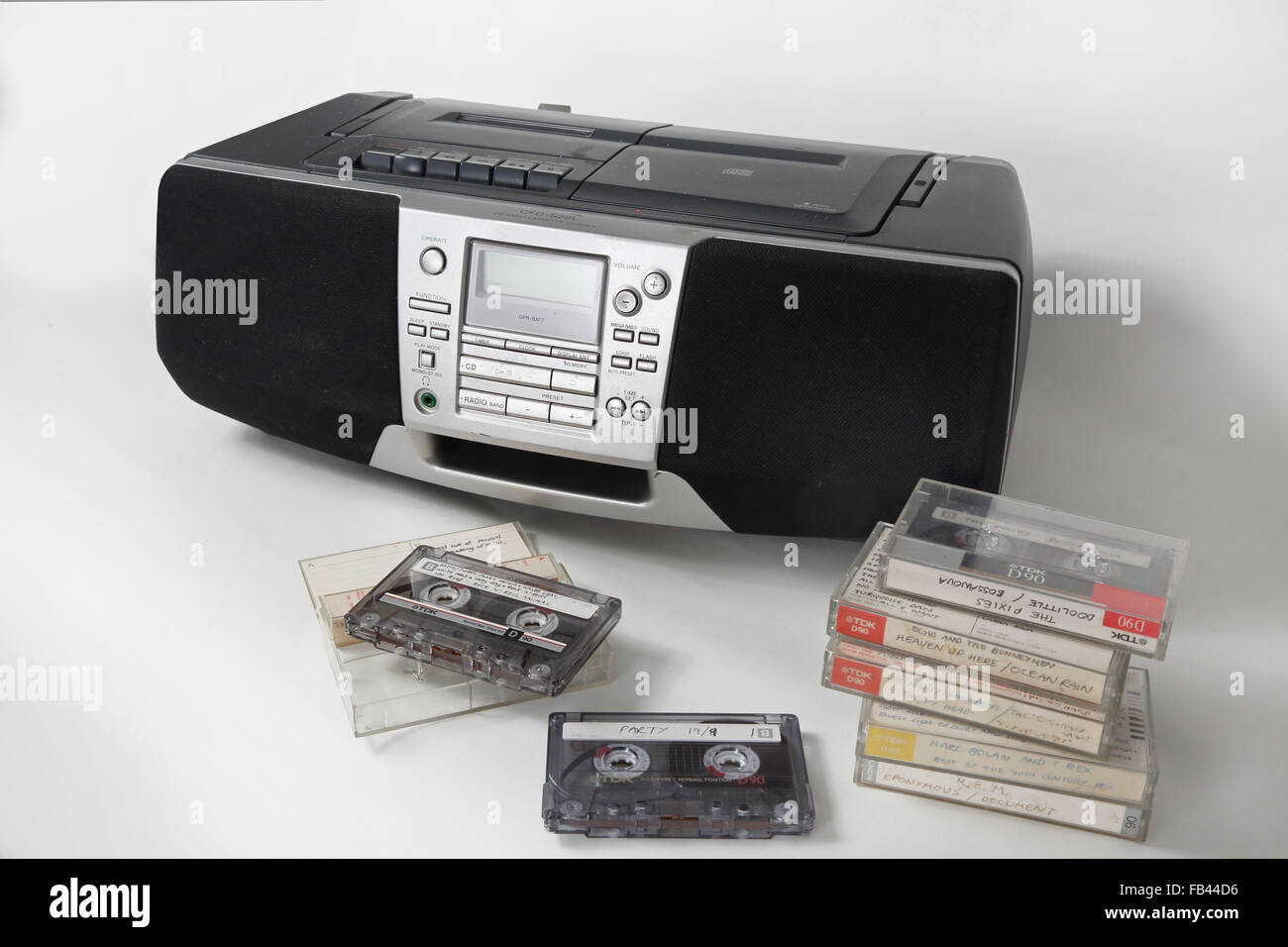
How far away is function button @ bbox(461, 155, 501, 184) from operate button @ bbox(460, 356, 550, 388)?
13 centimetres

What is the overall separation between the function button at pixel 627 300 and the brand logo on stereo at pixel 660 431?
2.9 inches

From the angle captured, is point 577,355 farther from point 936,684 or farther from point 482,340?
point 936,684

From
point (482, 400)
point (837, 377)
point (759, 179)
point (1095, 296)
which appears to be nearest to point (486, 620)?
point (482, 400)

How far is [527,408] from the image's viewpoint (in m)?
0.92

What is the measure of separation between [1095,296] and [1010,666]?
612mm

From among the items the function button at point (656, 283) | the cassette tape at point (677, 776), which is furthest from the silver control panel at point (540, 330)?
the cassette tape at point (677, 776)

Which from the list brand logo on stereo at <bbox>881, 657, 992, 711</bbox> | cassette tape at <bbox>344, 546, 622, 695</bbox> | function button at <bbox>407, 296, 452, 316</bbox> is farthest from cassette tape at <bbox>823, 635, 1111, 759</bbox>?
function button at <bbox>407, 296, 452, 316</bbox>

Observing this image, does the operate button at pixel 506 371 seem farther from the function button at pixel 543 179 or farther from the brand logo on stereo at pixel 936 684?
the brand logo on stereo at pixel 936 684

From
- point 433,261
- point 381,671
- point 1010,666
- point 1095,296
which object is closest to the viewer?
point 1010,666

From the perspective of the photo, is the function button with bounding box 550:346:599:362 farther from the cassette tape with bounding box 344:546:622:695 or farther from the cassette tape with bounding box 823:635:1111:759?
the cassette tape with bounding box 823:635:1111:759

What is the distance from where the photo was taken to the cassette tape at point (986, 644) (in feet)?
2.30
